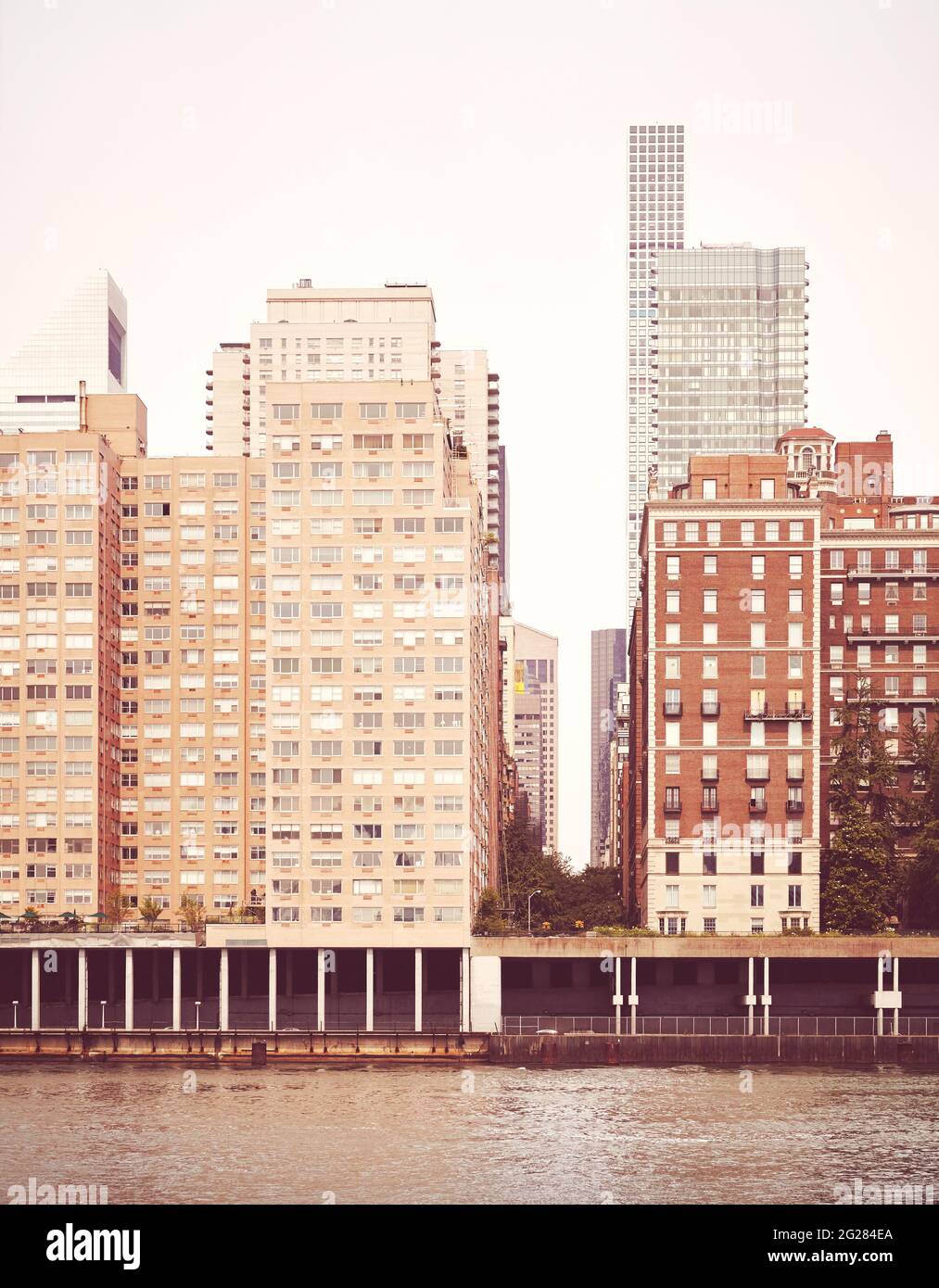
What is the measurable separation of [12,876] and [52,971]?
16120mm

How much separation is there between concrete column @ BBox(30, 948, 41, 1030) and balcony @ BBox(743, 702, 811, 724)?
65.1m

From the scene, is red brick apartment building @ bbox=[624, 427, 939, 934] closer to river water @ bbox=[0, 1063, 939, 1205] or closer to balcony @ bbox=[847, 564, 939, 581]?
balcony @ bbox=[847, 564, 939, 581]

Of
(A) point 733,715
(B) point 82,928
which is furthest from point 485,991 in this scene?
(B) point 82,928

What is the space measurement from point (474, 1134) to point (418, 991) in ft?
184

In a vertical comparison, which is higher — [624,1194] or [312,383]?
[312,383]

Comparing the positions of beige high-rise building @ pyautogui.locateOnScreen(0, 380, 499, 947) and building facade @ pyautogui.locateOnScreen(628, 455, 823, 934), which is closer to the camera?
beige high-rise building @ pyautogui.locateOnScreen(0, 380, 499, 947)

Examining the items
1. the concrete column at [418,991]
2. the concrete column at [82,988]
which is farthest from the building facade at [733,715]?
the concrete column at [82,988]

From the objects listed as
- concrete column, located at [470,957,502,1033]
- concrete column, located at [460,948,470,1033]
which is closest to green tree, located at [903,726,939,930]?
concrete column, located at [470,957,502,1033]

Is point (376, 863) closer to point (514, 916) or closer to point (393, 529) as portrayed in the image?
point (393, 529)

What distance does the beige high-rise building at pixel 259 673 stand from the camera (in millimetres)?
147375

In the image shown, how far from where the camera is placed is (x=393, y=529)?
14938 cm

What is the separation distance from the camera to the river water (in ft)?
230

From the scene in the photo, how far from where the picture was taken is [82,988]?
147500 mm
